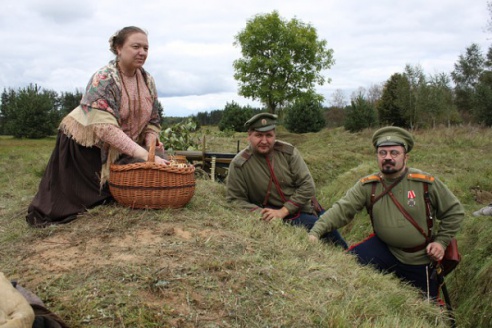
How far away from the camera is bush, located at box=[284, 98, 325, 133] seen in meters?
28.9

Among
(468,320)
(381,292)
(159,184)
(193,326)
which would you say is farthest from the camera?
(468,320)

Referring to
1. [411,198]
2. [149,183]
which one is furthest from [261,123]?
[411,198]

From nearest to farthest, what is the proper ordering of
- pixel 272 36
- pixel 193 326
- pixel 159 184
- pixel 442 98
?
pixel 193 326
pixel 159 184
pixel 442 98
pixel 272 36

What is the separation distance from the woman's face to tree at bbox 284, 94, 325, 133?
84.6ft

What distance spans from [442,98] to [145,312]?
24633 mm

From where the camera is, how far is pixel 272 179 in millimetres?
4480

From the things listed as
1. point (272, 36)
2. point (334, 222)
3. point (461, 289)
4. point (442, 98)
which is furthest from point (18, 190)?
point (272, 36)

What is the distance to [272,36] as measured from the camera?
3319cm

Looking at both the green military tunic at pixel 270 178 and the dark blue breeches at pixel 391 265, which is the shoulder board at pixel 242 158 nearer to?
the green military tunic at pixel 270 178

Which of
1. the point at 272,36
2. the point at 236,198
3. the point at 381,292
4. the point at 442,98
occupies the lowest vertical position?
the point at 381,292

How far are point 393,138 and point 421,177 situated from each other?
1.29 feet

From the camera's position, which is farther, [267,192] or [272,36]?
[272,36]

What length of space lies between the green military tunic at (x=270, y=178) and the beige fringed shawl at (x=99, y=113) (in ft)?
4.38

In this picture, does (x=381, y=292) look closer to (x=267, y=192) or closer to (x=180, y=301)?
(x=180, y=301)
